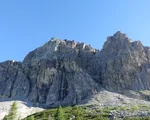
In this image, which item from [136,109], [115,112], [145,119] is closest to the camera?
[145,119]

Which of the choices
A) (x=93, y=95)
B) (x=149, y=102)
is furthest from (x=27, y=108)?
(x=149, y=102)

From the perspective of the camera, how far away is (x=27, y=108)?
189 metres

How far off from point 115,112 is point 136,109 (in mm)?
17671

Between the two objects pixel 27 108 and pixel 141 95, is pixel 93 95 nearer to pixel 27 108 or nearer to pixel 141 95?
Answer: pixel 141 95

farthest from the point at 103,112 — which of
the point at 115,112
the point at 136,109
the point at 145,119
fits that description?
the point at 145,119

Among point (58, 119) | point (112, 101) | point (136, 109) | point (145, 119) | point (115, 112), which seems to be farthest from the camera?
point (112, 101)

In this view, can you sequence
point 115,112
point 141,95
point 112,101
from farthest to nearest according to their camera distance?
point 141,95 → point 112,101 → point 115,112

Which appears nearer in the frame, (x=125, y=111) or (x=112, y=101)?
(x=125, y=111)

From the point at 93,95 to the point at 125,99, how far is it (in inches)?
1070

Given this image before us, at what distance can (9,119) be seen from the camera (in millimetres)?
102688

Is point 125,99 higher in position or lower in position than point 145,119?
higher

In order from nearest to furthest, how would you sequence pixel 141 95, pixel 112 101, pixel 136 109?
pixel 136 109, pixel 112 101, pixel 141 95

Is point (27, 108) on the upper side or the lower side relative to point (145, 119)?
upper

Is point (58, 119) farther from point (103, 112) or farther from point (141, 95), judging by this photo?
point (141, 95)
